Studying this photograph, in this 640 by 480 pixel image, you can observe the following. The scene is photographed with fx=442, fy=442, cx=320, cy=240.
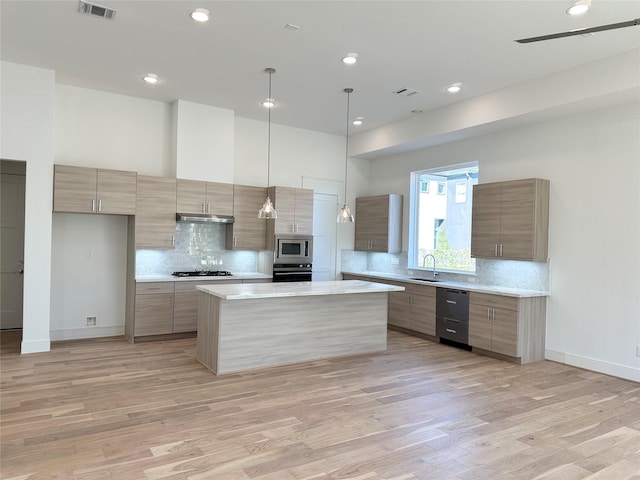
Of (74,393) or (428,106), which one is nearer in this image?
(74,393)

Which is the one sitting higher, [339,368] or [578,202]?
[578,202]

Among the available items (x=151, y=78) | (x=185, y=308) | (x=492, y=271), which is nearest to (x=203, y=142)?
(x=151, y=78)

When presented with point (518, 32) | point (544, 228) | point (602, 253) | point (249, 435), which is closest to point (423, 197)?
point (544, 228)

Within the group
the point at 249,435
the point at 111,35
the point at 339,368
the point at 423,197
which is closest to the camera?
the point at 249,435

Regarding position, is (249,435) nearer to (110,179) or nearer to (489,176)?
(110,179)

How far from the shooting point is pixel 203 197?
6.53 meters

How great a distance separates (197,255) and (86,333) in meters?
1.86

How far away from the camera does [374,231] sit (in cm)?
810

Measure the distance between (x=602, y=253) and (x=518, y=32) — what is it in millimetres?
2730

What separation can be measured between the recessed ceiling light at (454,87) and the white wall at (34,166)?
16.1 ft

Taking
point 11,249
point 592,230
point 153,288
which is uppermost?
point 592,230

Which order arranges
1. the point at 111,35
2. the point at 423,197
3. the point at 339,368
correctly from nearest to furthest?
the point at 111,35 < the point at 339,368 < the point at 423,197

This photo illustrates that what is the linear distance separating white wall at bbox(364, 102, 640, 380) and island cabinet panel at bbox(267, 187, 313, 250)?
3.20 metres

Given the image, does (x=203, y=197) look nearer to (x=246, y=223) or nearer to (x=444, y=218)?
(x=246, y=223)
